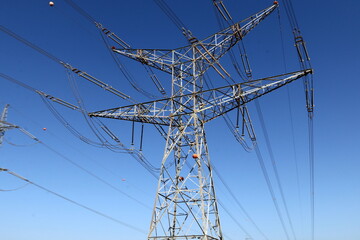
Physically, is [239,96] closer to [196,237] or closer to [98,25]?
[196,237]

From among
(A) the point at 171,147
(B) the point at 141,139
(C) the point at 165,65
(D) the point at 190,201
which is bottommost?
(D) the point at 190,201

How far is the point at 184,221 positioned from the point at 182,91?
7.90 metres

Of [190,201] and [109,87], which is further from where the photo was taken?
[109,87]

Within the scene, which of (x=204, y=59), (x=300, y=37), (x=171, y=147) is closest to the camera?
(x=300, y=37)

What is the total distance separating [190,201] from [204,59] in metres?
9.31

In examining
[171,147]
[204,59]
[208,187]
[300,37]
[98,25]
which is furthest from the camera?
[204,59]

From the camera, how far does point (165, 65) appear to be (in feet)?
66.3

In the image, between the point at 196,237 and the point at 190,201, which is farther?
the point at 190,201

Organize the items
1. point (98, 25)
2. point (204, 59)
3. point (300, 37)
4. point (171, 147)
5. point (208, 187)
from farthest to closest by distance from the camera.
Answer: point (204, 59) → point (98, 25) → point (171, 147) → point (208, 187) → point (300, 37)

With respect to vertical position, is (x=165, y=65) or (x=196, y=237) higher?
(x=165, y=65)

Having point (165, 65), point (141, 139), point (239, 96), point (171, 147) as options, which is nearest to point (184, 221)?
point (171, 147)

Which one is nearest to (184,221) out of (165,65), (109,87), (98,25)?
(109,87)

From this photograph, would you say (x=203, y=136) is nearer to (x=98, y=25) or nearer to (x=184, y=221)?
(x=184, y=221)

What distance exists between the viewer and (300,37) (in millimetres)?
Result: 14328
